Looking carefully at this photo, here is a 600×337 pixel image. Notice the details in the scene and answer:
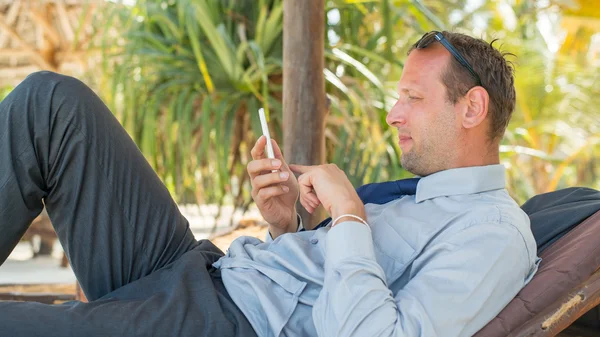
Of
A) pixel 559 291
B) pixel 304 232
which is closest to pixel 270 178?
pixel 304 232

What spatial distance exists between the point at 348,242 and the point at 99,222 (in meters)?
0.64

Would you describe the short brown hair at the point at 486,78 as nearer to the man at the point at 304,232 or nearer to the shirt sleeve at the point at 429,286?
the man at the point at 304,232

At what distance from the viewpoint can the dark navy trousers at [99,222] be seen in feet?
4.65

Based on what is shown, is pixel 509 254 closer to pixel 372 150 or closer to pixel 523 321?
pixel 523 321

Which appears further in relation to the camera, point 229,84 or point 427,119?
point 229,84

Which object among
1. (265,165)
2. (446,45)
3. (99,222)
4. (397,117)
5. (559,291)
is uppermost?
(446,45)

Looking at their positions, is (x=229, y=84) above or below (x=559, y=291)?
above

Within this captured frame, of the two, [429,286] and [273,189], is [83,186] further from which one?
[429,286]

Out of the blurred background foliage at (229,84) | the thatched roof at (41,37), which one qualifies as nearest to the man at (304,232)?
the blurred background foliage at (229,84)

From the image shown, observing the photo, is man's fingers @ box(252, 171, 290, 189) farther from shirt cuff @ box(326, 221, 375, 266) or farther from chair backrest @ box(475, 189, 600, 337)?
chair backrest @ box(475, 189, 600, 337)

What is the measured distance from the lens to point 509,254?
4.48 ft

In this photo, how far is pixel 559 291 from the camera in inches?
56.7

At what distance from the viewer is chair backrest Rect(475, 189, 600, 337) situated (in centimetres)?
138

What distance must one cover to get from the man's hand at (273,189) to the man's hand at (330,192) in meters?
0.08
